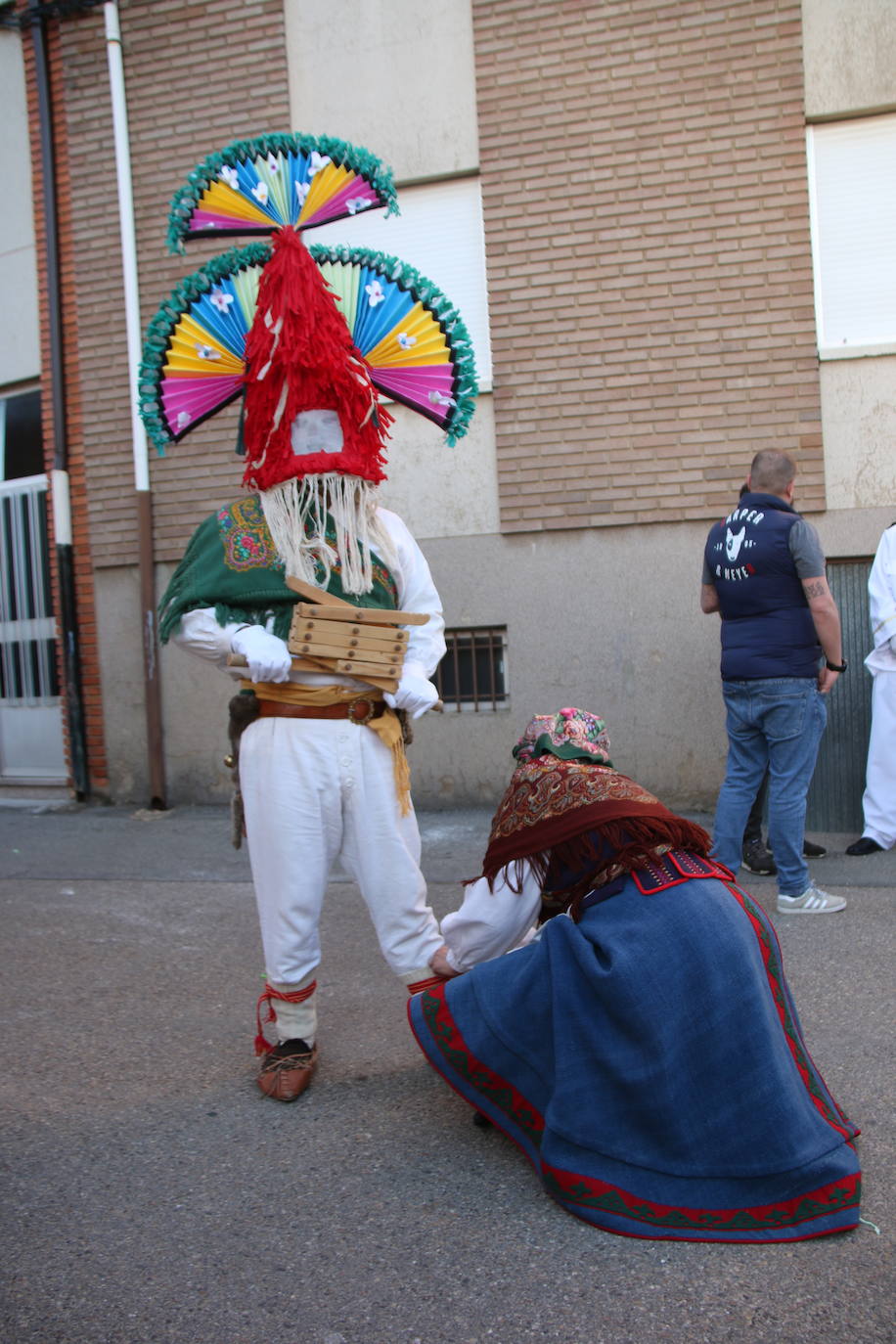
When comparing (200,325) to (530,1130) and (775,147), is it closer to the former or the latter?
(530,1130)

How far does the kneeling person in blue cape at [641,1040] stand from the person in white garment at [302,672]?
1.71 feet

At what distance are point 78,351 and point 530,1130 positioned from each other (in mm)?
6763

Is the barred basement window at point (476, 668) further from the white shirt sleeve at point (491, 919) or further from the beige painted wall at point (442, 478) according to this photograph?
the white shirt sleeve at point (491, 919)

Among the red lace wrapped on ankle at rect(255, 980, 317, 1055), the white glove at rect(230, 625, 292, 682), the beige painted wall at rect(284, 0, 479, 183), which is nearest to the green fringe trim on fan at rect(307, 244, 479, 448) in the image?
the white glove at rect(230, 625, 292, 682)

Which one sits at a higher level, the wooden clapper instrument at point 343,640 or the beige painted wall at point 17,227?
the beige painted wall at point 17,227

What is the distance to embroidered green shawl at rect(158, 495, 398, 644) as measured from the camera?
304 centimetres

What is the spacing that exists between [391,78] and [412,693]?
18.2 feet

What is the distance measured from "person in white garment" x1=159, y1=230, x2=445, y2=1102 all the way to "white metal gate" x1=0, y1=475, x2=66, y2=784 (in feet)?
18.7

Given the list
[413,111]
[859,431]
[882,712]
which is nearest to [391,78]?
[413,111]

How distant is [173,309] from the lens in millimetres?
3193

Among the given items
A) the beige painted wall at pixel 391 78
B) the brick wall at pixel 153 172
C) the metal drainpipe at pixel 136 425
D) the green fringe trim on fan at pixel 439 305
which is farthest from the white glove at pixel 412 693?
the beige painted wall at pixel 391 78

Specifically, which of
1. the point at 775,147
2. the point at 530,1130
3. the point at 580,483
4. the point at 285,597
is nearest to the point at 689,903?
the point at 530,1130

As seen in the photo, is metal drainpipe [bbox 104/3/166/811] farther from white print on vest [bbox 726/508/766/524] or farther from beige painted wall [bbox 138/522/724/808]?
white print on vest [bbox 726/508/766/524]

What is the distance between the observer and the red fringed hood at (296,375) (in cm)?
295
